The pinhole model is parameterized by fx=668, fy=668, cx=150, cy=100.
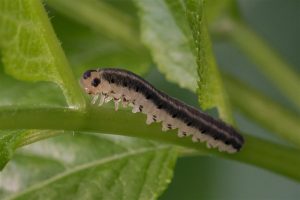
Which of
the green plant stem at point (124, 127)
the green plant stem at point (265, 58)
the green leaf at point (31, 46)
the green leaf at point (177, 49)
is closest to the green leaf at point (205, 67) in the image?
the green leaf at point (177, 49)

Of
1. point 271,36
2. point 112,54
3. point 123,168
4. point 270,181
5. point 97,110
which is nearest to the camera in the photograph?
point 97,110

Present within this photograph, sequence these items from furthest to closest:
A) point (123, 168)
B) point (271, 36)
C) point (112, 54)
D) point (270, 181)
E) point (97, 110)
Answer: point (271, 36) → point (270, 181) → point (112, 54) → point (123, 168) → point (97, 110)

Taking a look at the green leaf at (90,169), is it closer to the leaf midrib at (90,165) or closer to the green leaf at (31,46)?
the leaf midrib at (90,165)

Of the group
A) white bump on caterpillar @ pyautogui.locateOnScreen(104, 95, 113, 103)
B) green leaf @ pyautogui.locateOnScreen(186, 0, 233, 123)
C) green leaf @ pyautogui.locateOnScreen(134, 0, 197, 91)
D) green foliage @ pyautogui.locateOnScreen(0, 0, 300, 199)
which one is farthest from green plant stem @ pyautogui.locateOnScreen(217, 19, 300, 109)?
white bump on caterpillar @ pyautogui.locateOnScreen(104, 95, 113, 103)

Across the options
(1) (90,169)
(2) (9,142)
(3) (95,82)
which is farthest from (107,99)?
(2) (9,142)

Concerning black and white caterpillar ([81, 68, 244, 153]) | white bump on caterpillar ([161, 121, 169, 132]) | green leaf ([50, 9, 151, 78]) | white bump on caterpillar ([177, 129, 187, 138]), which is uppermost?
white bump on caterpillar ([161, 121, 169, 132])

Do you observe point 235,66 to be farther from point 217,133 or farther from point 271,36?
point 217,133

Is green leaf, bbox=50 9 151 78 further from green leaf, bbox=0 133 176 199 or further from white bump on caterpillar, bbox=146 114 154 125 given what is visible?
white bump on caterpillar, bbox=146 114 154 125

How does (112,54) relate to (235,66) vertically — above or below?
above

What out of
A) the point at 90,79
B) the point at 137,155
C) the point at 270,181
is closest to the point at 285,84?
the point at 137,155
